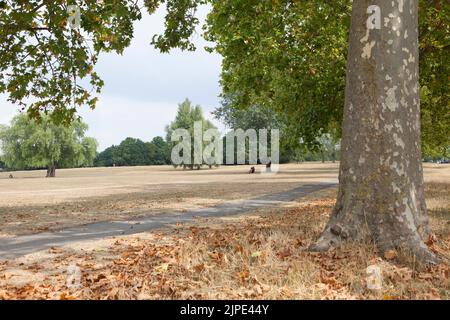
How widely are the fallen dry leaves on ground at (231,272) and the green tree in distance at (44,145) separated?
56031 mm

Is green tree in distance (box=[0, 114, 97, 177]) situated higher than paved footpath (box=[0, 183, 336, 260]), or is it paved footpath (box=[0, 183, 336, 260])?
green tree in distance (box=[0, 114, 97, 177])

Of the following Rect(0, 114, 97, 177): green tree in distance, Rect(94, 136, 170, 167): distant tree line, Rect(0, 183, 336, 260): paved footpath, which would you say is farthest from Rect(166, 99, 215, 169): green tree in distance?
Rect(0, 183, 336, 260): paved footpath

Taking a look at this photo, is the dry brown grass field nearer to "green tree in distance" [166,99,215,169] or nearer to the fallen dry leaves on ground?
the fallen dry leaves on ground

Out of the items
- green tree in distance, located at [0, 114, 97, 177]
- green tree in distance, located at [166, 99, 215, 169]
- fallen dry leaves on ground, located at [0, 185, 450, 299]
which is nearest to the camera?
fallen dry leaves on ground, located at [0, 185, 450, 299]

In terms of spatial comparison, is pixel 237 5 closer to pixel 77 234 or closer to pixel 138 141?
pixel 77 234

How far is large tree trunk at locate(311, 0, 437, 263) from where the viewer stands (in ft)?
23.8

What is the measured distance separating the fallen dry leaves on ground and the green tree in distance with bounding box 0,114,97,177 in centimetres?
5603

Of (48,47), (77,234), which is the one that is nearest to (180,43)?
(48,47)

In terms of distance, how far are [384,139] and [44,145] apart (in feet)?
199

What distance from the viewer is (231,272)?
630 cm

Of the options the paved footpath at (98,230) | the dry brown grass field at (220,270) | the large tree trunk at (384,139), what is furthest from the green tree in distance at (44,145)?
the large tree trunk at (384,139)

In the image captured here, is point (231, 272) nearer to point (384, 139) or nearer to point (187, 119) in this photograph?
point (384, 139)

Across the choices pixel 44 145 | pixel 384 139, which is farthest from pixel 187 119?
pixel 384 139

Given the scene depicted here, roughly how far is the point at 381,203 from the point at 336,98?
11.1 meters
